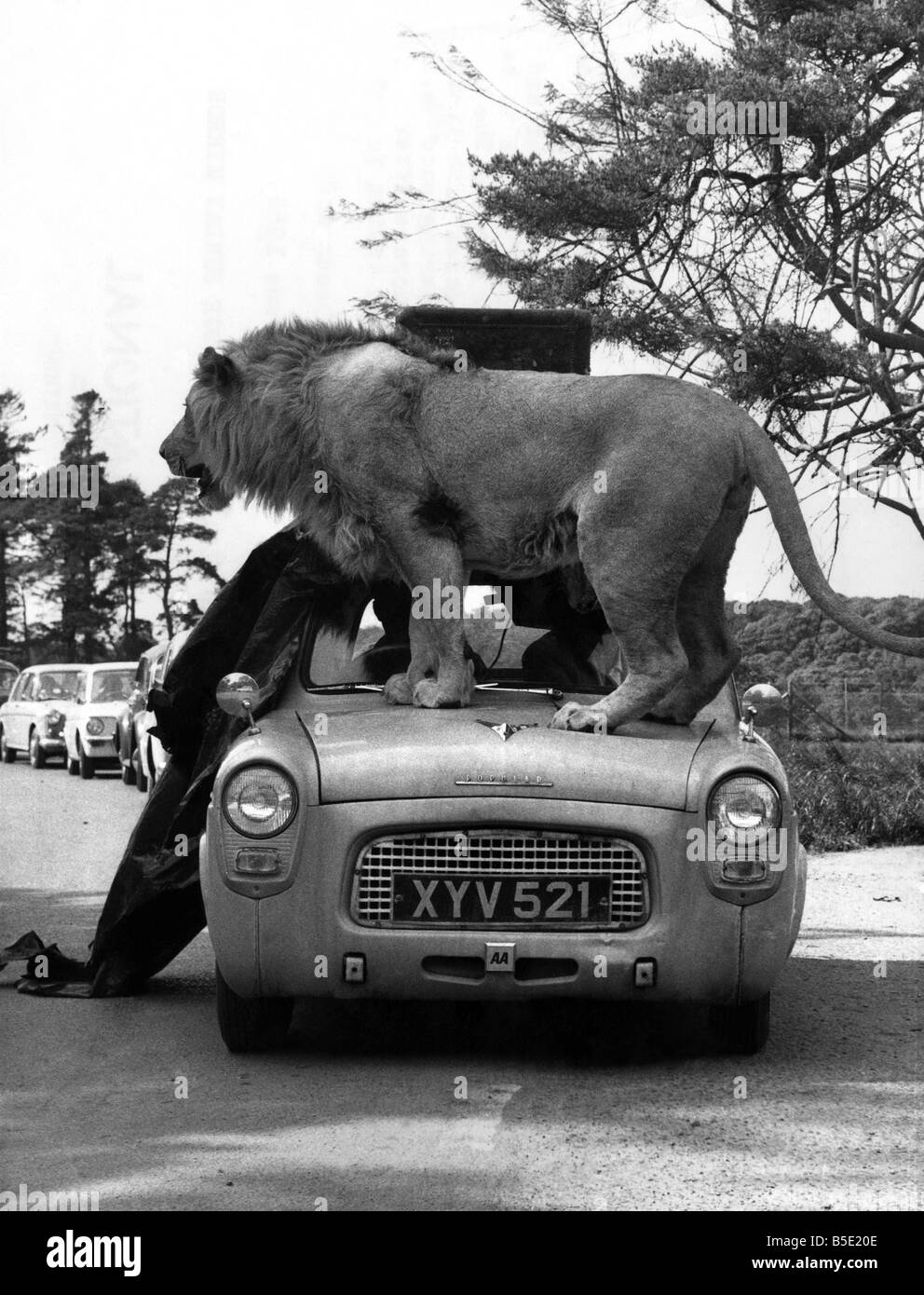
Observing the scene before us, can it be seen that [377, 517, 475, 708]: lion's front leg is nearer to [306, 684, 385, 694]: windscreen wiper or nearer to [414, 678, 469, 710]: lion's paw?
[414, 678, 469, 710]: lion's paw

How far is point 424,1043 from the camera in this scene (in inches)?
258

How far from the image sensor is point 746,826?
237 inches

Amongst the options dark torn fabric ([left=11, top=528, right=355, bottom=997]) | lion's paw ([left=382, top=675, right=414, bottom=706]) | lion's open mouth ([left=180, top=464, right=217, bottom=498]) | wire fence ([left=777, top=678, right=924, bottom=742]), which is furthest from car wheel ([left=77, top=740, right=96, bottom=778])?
lion's paw ([left=382, top=675, right=414, bottom=706])

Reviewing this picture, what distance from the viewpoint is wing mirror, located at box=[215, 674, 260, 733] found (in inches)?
261

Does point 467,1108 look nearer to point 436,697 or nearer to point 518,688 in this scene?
point 436,697

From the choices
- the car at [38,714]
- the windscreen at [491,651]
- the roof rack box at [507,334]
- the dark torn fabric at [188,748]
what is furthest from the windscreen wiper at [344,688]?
the car at [38,714]

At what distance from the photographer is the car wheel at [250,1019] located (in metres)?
6.28

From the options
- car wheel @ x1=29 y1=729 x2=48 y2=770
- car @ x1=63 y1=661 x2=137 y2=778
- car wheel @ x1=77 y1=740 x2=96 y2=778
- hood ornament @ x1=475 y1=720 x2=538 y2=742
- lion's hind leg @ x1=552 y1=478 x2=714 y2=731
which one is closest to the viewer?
hood ornament @ x1=475 y1=720 x2=538 y2=742

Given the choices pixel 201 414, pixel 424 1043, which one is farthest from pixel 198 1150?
pixel 201 414

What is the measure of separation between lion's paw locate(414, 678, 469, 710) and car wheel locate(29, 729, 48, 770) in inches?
953

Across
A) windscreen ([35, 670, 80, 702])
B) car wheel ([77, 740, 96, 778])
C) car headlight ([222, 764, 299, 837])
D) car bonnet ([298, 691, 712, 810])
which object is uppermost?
car bonnet ([298, 691, 712, 810])

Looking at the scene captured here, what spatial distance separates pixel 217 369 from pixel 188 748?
150 cm

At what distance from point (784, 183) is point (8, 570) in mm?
49847
